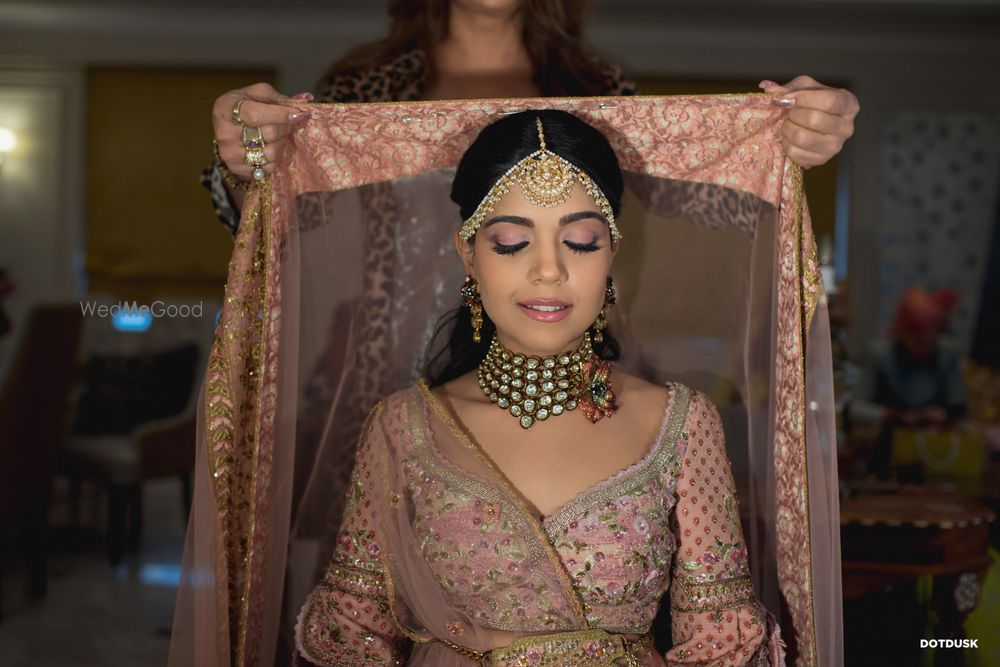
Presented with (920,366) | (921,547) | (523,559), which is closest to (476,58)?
(523,559)

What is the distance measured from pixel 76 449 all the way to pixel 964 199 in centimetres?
677

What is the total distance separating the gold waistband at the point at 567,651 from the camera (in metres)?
1.69

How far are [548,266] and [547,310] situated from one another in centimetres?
8

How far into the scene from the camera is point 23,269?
26.4 feet

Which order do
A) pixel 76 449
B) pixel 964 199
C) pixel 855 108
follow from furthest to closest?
pixel 964 199, pixel 76 449, pixel 855 108

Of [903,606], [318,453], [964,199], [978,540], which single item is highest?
[964,199]

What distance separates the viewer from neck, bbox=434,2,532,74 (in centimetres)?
240

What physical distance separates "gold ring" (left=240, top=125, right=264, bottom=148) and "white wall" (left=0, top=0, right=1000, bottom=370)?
6.00m

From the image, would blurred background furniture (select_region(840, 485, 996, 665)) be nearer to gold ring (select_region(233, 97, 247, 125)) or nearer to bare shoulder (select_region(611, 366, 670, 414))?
bare shoulder (select_region(611, 366, 670, 414))

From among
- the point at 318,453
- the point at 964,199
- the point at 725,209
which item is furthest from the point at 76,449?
the point at 964,199

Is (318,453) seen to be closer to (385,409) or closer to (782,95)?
(385,409)

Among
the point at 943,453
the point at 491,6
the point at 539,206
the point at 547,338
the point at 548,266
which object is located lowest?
the point at 943,453

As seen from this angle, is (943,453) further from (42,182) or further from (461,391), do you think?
(42,182)

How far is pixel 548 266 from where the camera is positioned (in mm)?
1688
